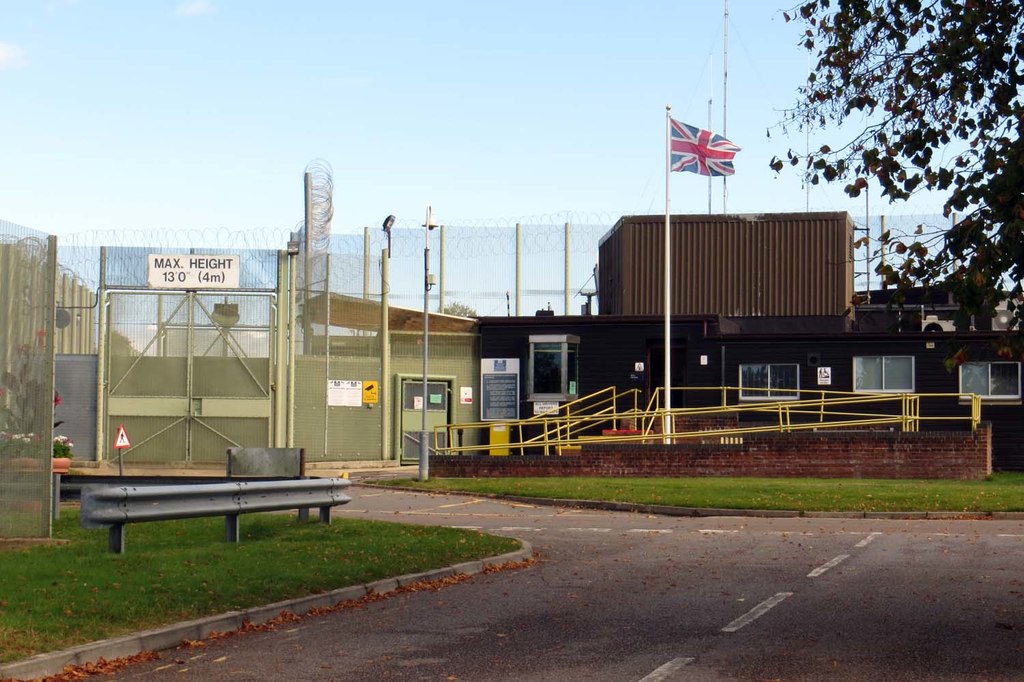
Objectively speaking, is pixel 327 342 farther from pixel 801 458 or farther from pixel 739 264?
pixel 739 264

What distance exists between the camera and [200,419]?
112 feet

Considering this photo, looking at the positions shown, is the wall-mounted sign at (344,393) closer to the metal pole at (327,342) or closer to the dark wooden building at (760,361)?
the metal pole at (327,342)

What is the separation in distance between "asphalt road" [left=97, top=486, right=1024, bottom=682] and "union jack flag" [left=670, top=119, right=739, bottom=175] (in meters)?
18.8

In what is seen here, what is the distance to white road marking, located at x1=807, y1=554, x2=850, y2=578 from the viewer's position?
47.2 ft

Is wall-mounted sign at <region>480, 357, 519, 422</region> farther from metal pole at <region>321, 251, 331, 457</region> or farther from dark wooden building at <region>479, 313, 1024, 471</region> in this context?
metal pole at <region>321, 251, 331, 457</region>

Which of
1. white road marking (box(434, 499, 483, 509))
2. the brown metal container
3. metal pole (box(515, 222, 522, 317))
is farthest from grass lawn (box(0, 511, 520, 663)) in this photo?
metal pole (box(515, 222, 522, 317))

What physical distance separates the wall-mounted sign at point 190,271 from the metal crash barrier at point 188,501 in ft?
60.5

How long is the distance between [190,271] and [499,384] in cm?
1039

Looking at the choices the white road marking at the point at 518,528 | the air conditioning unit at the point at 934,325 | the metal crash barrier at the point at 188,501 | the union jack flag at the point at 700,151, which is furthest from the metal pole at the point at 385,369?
the metal crash barrier at the point at 188,501

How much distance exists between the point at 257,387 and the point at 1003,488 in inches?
727

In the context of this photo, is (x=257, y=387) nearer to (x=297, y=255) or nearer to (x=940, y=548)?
(x=297, y=255)

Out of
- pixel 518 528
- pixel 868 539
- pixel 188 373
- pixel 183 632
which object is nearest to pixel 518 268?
pixel 188 373

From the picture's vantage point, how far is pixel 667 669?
29.1 ft

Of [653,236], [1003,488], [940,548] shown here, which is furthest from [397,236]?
[940,548]
